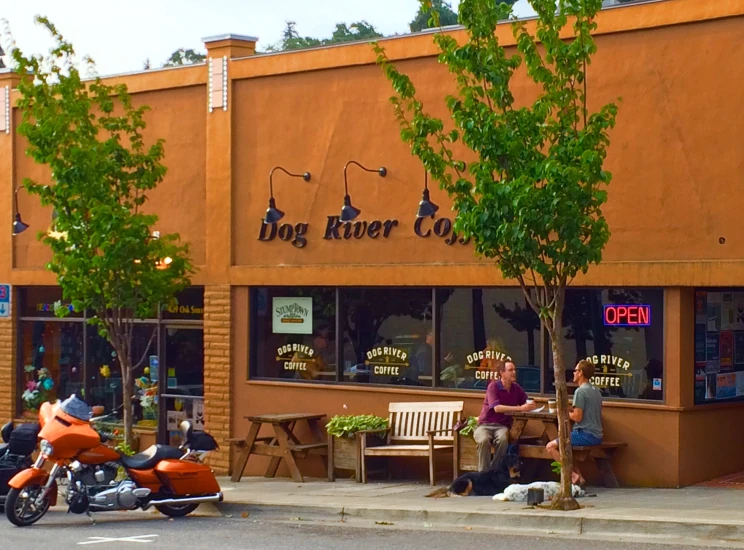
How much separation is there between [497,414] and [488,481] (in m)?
0.83

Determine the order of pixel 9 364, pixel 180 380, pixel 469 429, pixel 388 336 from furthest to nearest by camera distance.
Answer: pixel 9 364
pixel 180 380
pixel 388 336
pixel 469 429

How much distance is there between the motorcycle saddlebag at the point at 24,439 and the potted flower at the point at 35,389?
6.69m

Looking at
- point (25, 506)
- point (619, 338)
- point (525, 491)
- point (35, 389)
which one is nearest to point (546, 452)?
point (525, 491)

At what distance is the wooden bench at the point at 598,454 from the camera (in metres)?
13.9

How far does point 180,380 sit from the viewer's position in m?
19.3

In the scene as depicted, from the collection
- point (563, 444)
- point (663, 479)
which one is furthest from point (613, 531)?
point (663, 479)

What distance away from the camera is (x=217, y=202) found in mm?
18359

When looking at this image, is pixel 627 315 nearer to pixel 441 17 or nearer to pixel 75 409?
pixel 75 409

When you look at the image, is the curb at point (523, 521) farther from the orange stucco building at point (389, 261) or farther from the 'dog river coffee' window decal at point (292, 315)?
the 'dog river coffee' window decal at point (292, 315)

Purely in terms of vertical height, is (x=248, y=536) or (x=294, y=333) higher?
(x=294, y=333)

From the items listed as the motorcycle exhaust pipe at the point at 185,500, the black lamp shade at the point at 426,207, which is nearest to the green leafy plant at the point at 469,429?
the black lamp shade at the point at 426,207

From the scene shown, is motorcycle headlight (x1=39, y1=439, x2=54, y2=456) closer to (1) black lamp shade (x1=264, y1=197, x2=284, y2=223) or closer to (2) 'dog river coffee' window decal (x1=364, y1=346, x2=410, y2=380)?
(2) 'dog river coffee' window decal (x1=364, y1=346, x2=410, y2=380)

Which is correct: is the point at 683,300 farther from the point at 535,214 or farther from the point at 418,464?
the point at 418,464

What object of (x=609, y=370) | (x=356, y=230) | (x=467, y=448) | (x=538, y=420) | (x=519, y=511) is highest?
(x=356, y=230)
